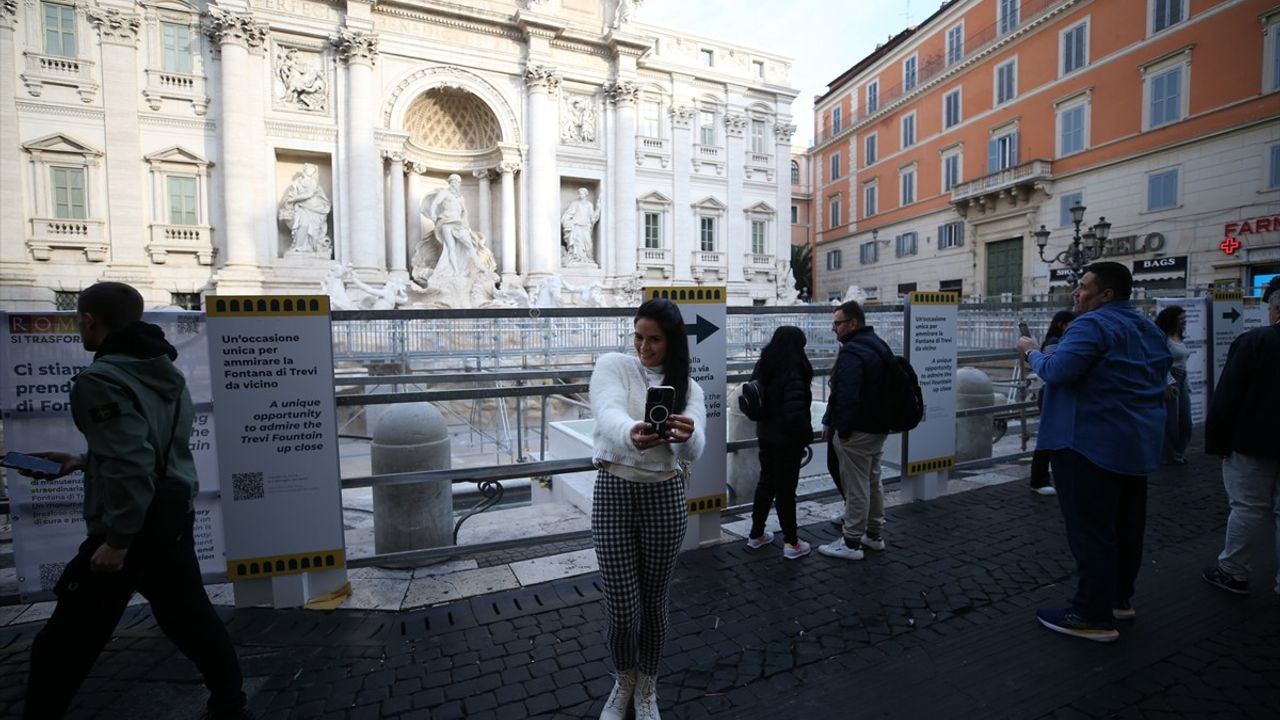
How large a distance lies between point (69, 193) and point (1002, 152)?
3748 cm

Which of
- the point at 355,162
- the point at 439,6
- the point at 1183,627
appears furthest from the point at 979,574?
the point at 439,6

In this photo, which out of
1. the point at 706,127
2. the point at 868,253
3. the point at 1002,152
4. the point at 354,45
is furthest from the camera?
the point at 868,253

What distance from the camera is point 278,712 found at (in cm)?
273

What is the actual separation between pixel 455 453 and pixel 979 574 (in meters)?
8.30

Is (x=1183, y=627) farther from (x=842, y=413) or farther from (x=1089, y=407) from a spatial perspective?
(x=842, y=413)

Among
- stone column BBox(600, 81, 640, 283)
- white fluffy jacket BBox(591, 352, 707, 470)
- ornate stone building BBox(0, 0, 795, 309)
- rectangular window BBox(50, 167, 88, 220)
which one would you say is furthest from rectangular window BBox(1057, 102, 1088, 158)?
rectangular window BBox(50, 167, 88, 220)

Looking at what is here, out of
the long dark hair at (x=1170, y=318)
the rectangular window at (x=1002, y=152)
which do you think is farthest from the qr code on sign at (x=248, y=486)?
the rectangular window at (x=1002, y=152)

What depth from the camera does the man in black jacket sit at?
3.64m

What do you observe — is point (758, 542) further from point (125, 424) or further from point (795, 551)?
point (125, 424)

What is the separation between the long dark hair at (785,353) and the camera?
14.1 ft

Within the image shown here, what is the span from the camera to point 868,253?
37250 millimetres

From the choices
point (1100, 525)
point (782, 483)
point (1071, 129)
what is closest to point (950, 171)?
point (1071, 129)

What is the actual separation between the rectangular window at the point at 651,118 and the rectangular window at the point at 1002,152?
52.6 feet

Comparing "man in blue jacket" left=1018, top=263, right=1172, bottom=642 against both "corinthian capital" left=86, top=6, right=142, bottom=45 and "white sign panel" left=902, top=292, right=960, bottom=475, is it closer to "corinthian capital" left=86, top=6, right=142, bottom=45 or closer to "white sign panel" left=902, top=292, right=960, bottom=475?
"white sign panel" left=902, top=292, right=960, bottom=475
